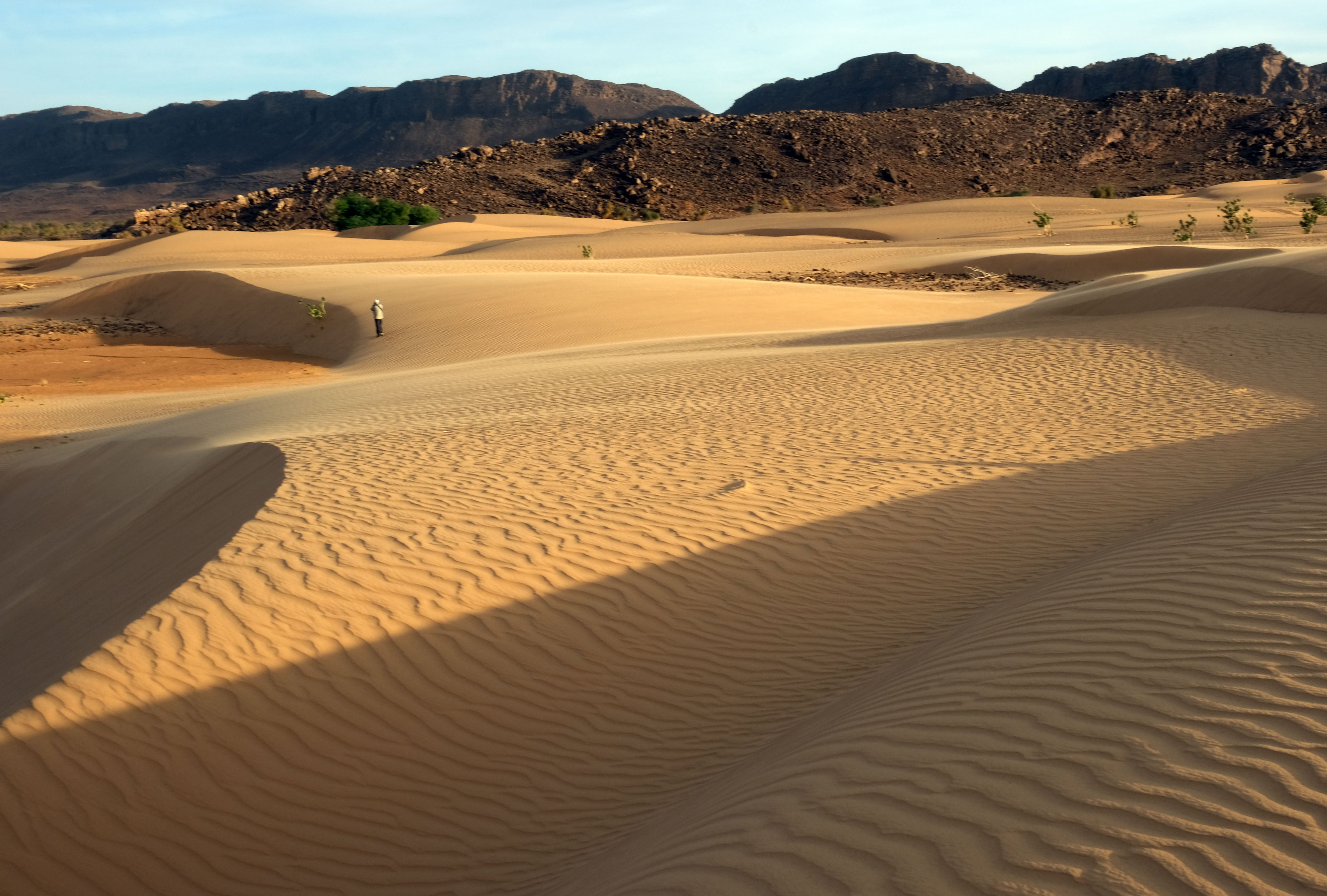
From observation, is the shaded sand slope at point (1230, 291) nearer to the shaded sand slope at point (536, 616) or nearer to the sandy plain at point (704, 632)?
the sandy plain at point (704, 632)

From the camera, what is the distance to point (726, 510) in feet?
26.1

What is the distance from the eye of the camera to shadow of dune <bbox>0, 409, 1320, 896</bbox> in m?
4.74

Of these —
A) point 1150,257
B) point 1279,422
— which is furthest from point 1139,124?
point 1279,422

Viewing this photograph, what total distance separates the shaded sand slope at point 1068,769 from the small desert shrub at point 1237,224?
1210 inches

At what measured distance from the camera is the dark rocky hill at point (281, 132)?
127 metres

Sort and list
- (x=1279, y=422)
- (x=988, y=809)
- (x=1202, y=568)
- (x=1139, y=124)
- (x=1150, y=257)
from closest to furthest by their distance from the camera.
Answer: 1. (x=988, y=809)
2. (x=1202, y=568)
3. (x=1279, y=422)
4. (x=1150, y=257)
5. (x=1139, y=124)

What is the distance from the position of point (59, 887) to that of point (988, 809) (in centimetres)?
388

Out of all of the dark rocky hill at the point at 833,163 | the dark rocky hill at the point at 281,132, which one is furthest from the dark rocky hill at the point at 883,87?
the dark rocky hill at the point at 833,163

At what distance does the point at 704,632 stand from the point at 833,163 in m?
63.2

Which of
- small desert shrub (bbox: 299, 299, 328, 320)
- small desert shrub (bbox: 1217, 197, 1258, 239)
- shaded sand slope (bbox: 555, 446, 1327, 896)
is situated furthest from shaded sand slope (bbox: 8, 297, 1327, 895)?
small desert shrub (bbox: 1217, 197, 1258, 239)

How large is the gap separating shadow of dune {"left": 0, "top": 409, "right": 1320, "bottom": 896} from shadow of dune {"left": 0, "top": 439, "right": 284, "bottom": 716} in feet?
3.04

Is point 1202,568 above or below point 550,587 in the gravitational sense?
above

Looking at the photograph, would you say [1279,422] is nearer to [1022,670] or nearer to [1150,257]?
[1022,670]

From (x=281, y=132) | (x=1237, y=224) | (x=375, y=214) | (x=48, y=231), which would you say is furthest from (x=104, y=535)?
(x=281, y=132)
